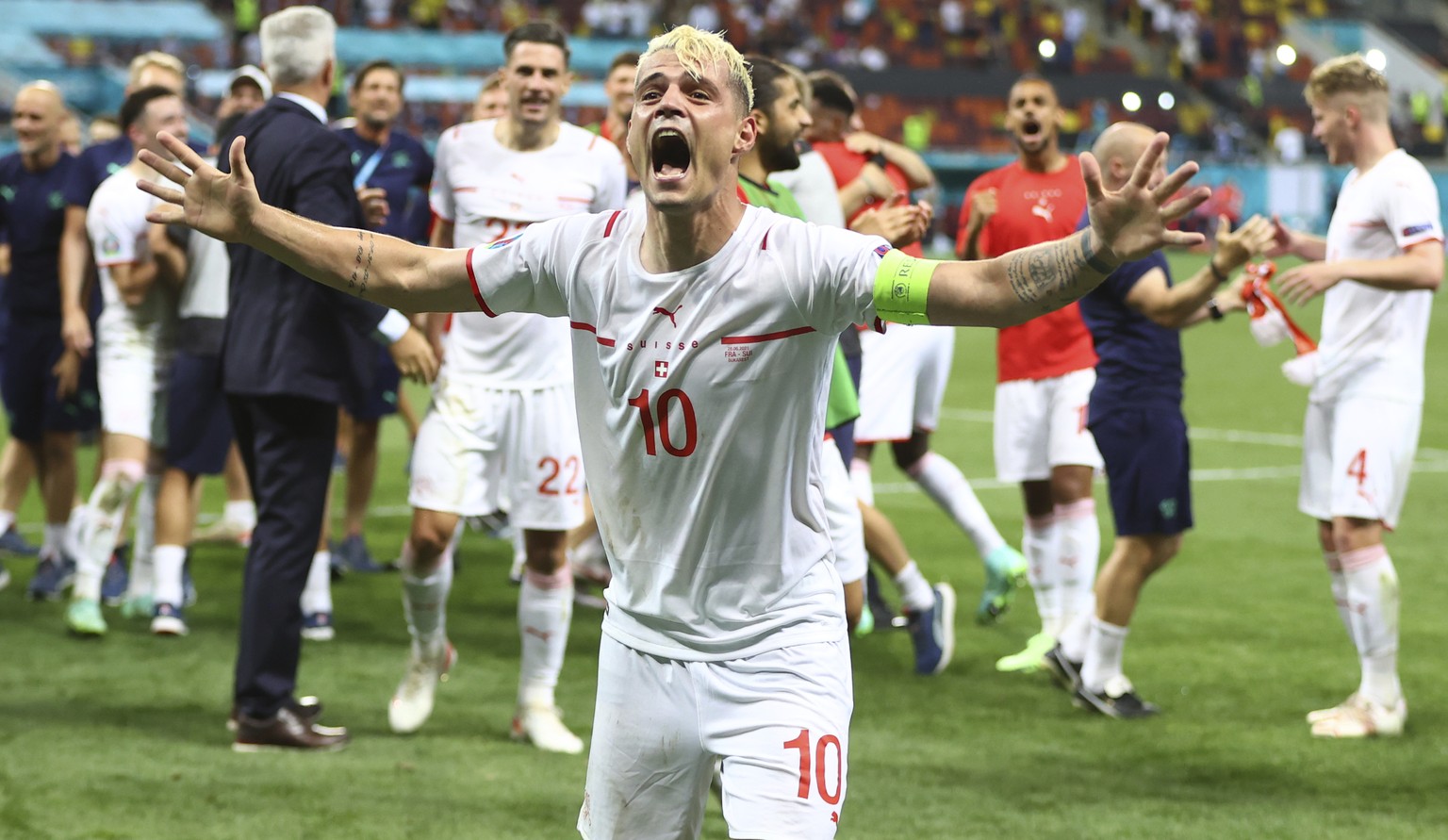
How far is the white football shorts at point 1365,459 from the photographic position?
6.28m

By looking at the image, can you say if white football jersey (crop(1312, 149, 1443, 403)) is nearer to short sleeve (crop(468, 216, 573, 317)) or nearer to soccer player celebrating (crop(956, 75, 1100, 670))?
soccer player celebrating (crop(956, 75, 1100, 670))

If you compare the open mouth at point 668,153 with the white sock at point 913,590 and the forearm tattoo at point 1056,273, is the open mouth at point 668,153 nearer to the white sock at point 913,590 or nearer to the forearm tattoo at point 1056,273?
the forearm tattoo at point 1056,273

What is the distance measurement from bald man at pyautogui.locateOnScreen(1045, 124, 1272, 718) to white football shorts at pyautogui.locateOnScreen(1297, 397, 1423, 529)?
0.50m

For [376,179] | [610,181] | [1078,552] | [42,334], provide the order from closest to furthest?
1. [610,181]
2. [1078,552]
3. [42,334]
4. [376,179]

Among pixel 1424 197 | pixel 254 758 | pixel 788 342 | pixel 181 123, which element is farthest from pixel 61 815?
pixel 1424 197

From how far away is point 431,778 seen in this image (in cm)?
570

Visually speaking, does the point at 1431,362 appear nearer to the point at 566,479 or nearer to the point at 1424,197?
A: the point at 1424,197

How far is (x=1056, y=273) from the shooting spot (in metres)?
3.09

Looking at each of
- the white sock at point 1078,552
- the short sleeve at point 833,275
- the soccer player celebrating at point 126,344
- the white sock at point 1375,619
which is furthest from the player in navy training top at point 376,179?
the short sleeve at point 833,275

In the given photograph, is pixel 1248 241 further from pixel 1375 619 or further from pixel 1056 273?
pixel 1056 273

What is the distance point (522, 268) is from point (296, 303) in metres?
2.60

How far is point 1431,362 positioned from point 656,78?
1831 cm

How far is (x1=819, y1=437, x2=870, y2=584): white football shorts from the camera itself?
5809mm

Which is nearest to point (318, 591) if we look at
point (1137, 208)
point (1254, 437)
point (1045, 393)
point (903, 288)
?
point (1045, 393)
